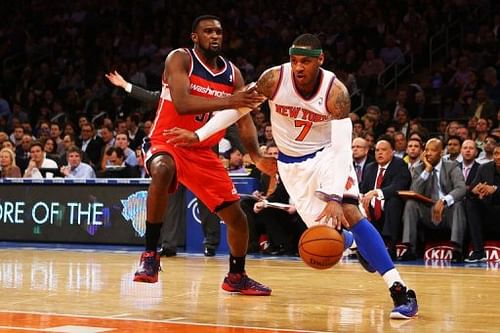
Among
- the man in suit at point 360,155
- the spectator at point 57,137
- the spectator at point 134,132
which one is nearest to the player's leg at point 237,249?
the man in suit at point 360,155

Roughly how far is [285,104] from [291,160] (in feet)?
1.26

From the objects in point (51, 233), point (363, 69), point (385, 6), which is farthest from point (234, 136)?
point (385, 6)

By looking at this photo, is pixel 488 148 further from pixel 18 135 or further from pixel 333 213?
pixel 18 135

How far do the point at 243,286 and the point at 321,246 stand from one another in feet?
5.01

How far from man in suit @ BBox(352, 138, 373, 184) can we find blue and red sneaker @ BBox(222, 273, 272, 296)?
4770 millimetres

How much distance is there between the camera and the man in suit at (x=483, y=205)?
10719 mm

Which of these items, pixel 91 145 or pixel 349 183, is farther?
pixel 91 145

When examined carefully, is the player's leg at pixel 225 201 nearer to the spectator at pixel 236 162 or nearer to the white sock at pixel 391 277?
the white sock at pixel 391 277

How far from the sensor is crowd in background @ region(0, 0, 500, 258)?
13859 millimetres

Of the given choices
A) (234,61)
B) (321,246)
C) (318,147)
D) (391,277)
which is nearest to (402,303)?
(391,277)

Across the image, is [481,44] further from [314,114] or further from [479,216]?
[314,114]

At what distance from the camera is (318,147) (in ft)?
21.0

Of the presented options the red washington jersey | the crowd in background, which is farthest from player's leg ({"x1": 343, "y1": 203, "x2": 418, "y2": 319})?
the crowd in background

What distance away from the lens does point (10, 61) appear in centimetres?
2245
